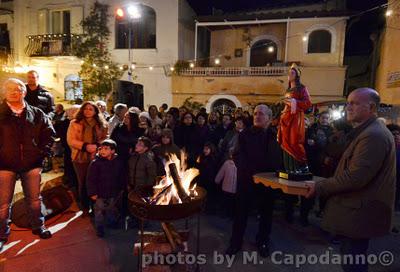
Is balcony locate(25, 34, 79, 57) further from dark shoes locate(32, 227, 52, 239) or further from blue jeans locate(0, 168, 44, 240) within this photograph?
dark shoes locate(32, 227, 52, 239)

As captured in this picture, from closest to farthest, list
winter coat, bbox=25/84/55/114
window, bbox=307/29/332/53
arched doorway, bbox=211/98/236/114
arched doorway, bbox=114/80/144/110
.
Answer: winter coat, bbox=25/84/55/114, arched doorway, bbox=114/80/144/110, window, bbox=307/29/332/53, arched doorway, bbox=211/98/236/114

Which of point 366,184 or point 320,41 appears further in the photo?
point 320,41

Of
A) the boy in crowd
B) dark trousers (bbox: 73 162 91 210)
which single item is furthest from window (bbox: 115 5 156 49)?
the boy in crowd

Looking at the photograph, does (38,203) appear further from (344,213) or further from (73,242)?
(344,213)

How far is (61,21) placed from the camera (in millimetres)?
16984

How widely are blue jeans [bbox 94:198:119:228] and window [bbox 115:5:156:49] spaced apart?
1305 centimetres

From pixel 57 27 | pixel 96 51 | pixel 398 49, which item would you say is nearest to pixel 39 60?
pixel 57 27

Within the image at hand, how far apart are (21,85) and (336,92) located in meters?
13.7

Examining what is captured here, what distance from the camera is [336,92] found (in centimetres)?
1411

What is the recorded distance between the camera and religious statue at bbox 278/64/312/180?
3.38 meters

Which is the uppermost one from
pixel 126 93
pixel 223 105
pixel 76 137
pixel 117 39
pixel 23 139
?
pixel 117 39

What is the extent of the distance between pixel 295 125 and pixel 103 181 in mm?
2986

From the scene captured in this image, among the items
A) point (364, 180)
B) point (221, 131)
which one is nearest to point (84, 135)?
point (221, 131)

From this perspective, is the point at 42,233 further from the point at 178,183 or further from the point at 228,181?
the point at 228,181
